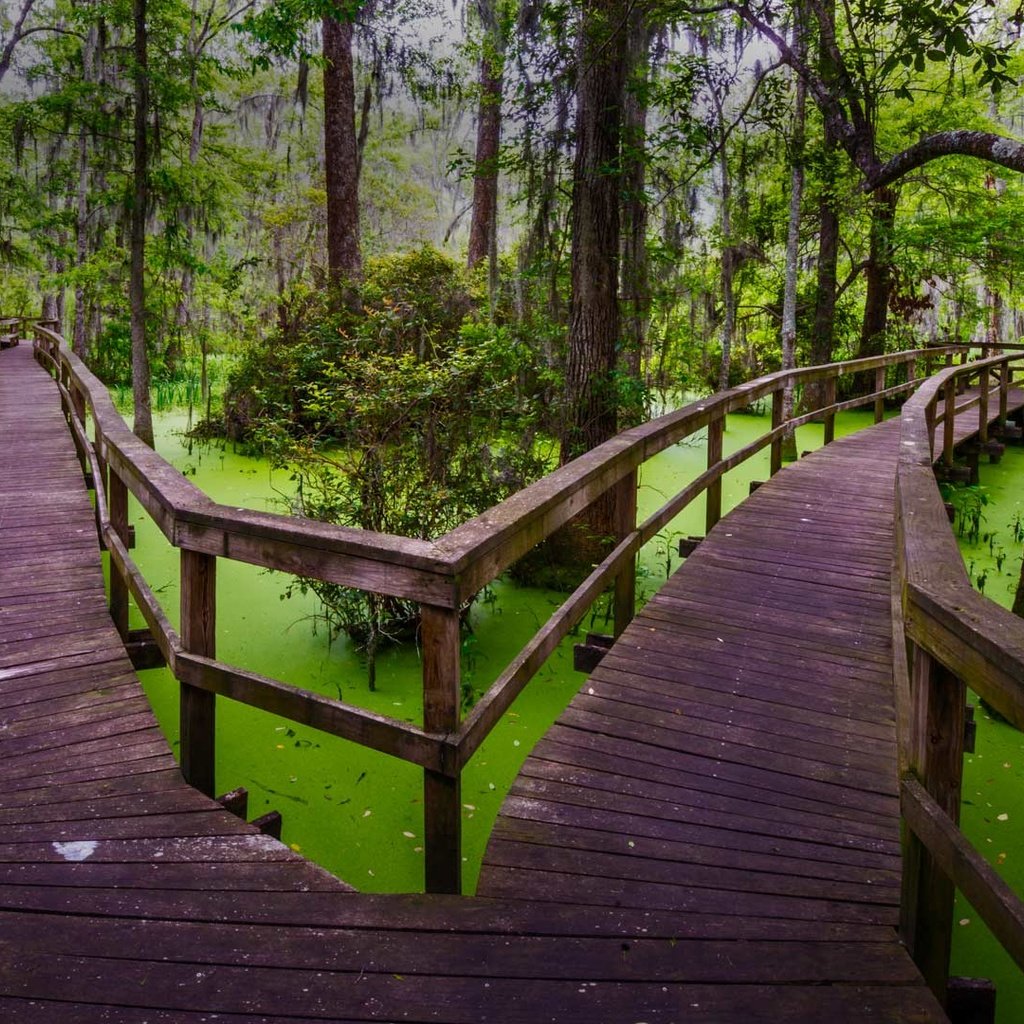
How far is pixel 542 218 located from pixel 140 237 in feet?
22.0

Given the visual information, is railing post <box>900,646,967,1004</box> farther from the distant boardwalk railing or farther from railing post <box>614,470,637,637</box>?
railing post <box>614,470,637,637</box>

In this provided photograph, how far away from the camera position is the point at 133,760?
2580 mm

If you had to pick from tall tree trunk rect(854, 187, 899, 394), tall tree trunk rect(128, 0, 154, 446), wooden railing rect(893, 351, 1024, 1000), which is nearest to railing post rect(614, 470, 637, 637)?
wooden railing rect(893, 351, 1024, 1000)

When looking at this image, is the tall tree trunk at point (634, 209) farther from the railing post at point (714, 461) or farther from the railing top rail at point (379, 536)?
the railing top rail at point (379, 536)

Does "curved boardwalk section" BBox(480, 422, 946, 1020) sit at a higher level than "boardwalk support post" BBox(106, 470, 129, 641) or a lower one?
lower

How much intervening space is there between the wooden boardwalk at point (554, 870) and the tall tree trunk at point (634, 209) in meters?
2.99

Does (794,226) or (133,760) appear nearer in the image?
(133,760)

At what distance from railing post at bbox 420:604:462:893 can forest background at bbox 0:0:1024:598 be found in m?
3.45

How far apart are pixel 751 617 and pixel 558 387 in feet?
10.5

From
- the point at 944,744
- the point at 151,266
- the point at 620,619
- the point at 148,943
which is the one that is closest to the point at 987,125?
the point at 151,266

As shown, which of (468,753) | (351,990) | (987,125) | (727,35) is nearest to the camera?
(351,990)

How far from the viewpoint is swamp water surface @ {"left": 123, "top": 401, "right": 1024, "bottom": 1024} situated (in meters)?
3.42

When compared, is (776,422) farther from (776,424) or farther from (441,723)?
(441,723)

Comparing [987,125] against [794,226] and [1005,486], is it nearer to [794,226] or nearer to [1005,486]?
[794,226]
